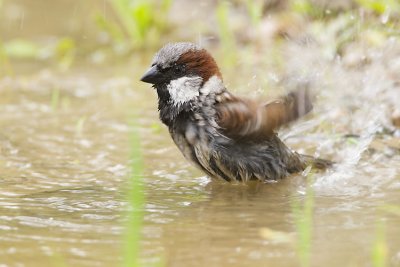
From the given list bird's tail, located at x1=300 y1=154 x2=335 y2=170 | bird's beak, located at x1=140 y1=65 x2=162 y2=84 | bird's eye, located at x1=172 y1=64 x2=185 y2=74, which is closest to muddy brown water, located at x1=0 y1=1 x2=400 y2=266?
bird's tail, located at x1=300 y1=154 x2=335 y2=170

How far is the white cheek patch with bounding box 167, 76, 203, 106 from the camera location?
363cm

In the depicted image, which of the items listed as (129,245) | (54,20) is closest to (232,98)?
(129,245)

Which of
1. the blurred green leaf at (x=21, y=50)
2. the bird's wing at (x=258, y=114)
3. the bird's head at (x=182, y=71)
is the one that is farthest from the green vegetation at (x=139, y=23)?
the bird's wing at (x=258, y=114)

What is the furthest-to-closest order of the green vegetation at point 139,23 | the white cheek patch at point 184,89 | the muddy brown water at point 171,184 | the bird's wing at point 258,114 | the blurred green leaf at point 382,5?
the green vegetation at point 139,23 → the blurred green leaf at point 382,5 → the white cheek patch at point 184,89 → the bird's wing at point 258,114 → the muddy brown water at point 171,184

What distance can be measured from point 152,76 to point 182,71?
5.7 inches

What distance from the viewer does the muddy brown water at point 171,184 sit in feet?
8.45

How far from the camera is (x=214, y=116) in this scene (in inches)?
141

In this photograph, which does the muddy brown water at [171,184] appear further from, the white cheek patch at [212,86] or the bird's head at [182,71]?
the white cheek patch at [212,86]

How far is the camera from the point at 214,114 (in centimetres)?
359

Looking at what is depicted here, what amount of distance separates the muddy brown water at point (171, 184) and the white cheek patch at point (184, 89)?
22cm

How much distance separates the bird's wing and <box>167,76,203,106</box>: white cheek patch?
0.46ft

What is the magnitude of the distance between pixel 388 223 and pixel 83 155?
188 centimetres

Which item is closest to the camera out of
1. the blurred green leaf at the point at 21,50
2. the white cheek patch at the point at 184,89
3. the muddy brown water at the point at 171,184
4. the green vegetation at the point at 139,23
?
the muddy brown water at the point at 171,184

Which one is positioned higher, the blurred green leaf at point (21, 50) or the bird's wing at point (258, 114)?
the blurred green leaf at point (21, 50)
